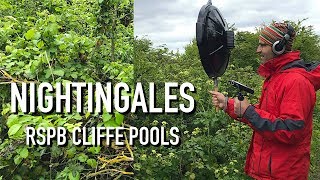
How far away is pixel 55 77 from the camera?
3.04 m

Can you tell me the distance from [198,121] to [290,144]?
143 cm

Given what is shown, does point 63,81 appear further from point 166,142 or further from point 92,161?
point 166,142

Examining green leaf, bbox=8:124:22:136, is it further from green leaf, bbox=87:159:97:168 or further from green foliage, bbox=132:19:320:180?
green foliage, bbox=132:19:320:180

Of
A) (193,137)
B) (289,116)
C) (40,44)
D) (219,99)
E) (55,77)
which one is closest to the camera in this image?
(289,116)

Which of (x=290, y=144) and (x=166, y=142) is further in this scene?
(x=166, y=142)

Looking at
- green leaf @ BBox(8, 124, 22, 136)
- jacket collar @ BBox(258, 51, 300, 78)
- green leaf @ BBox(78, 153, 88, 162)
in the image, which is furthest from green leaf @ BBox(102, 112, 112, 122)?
jacket collar @ BBox(258, 51, 300, 78)

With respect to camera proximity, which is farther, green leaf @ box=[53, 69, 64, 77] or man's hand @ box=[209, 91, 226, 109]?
green leaf @ box=[53, 69, 64, 77]

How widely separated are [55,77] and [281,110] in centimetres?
138

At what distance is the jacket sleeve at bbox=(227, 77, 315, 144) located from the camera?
7.79 ft

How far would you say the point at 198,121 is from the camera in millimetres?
3879

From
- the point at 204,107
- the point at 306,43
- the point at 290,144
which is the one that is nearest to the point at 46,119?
the point at 290,144

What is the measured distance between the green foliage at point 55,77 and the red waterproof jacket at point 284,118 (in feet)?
2.47

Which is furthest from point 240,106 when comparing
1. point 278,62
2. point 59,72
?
point 59,72

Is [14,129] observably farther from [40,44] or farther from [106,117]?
Answer: [40,44]
